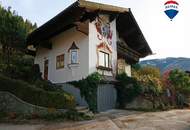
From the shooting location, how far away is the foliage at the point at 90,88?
59.3 feet

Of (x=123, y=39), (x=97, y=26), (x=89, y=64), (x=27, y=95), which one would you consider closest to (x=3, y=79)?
(x=27, y=95)

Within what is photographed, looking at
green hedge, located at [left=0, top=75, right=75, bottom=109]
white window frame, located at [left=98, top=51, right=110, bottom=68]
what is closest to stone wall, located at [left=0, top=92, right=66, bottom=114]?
green hedge, located at [left=0, top=75, right=75, bottom=109]

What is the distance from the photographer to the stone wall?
A: 15.0m

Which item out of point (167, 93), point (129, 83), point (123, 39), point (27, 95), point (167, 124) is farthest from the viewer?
point (123, 39)

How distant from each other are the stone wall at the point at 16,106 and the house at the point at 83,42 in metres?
4.62

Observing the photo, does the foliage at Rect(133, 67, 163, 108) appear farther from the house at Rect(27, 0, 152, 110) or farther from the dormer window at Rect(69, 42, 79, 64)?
the dormer window at Rect(69, 42, 79, 64)

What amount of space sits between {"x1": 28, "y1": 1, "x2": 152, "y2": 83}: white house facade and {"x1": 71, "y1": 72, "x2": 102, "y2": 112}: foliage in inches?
20.0

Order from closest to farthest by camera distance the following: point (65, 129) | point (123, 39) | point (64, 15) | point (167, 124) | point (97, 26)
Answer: point (65, 129) → point (167, 124) → point (64, 15) → point (97, 26) → point (123, 39)

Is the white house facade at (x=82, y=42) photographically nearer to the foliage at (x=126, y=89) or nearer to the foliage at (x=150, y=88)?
the foliage at (x=126, y=89)

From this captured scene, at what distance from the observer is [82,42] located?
19.1m

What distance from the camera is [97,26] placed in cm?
1986

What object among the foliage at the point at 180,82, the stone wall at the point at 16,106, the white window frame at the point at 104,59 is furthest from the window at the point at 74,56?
the foliage at the point at 180,82

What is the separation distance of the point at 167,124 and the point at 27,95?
8019mm

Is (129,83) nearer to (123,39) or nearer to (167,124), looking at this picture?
(123,39)
